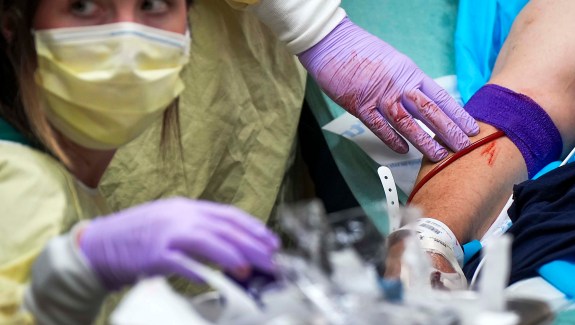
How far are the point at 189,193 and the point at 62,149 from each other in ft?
1.62

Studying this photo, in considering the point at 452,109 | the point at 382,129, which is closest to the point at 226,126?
the point at 382,129

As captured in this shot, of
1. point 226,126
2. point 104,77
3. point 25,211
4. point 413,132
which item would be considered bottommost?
point 226,126

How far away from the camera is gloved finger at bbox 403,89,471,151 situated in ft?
4.86

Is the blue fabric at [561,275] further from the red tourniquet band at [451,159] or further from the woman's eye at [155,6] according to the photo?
the woman's eye at [155,6]

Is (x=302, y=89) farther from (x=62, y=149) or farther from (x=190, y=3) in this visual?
(x=62, y=149)

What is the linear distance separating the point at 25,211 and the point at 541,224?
70 cm

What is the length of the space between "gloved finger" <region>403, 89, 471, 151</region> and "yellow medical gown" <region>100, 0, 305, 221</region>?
0.87 feet

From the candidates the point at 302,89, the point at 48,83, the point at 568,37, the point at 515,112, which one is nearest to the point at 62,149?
the point at 48,83

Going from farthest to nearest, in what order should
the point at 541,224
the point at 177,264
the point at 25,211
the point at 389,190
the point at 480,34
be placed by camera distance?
the point at 480,34 → the point at 389,190 → the point at 541,224 → the point at 25,211 → the point at 177,264

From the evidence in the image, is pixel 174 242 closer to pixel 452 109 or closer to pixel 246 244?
pixel 246 244

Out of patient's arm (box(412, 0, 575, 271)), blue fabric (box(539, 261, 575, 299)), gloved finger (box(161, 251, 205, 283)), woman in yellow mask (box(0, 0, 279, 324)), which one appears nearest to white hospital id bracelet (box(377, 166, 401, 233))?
patient's arm (box(412, 0, 575, 271))

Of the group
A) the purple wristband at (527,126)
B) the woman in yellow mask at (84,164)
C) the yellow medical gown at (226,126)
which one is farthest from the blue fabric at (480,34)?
the woman in yellow mask at (84,164)

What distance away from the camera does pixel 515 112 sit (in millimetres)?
1520

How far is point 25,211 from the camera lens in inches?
36.7
